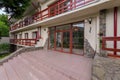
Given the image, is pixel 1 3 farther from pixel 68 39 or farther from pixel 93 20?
pixel 93 20

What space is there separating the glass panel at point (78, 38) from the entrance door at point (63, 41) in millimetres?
855

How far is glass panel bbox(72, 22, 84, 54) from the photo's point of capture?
1039 cm

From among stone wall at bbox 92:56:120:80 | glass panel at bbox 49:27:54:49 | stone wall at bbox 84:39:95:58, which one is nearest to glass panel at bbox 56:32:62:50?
glass panel at bbox 49:27:54:49

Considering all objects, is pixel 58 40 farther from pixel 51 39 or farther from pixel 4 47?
pixel 4 47

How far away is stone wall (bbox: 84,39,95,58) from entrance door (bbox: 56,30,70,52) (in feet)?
7.60

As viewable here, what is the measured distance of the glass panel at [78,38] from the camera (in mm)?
10391

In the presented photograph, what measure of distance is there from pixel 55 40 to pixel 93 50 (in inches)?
224

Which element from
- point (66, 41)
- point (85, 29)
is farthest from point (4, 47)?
point (85, 29)

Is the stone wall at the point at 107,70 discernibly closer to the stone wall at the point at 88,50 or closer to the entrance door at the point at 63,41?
the stone wall at the point at 88,50

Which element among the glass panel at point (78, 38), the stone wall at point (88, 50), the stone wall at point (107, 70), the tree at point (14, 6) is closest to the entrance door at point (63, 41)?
the glass panel at point (78, 38)

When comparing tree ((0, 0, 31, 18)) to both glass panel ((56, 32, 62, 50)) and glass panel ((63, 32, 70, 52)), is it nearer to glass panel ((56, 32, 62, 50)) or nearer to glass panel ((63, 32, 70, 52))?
glass panel ((56, 32, 62, 50))

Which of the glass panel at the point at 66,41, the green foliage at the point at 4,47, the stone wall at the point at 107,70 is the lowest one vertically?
the green foliage at the point at 4,47

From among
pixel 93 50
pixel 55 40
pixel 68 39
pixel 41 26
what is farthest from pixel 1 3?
pixel 93 50

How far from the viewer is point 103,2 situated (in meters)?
6.98
